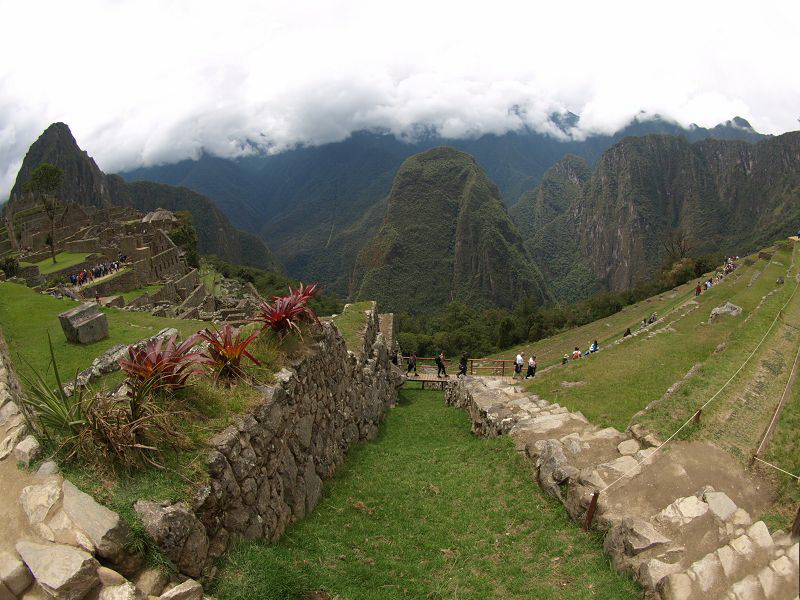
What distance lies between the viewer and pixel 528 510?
29.5 ft

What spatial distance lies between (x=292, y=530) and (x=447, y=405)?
48.3ft

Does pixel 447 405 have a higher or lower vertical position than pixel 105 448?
lower

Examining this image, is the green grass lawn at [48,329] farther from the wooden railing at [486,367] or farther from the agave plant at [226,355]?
the wooden railing at [486,367]

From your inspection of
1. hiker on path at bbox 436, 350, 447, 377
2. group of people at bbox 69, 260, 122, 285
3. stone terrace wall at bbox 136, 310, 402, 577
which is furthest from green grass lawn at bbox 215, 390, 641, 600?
group of people at bbox 69, 260, 122, 285

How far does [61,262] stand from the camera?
4100cm

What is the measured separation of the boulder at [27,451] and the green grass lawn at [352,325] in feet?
36.0

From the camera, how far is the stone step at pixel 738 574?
5602 mm

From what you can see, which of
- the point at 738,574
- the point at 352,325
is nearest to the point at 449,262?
the point at 352,325

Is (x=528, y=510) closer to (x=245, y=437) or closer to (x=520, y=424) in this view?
(x=520, y=424)

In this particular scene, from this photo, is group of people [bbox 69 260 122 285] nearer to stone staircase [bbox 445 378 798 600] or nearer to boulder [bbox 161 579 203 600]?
stone staircase [bbox 445 378 798 600]

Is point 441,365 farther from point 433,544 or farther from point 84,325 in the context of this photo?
point 433,544

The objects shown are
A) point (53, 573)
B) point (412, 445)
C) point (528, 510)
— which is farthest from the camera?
point (412, 445)

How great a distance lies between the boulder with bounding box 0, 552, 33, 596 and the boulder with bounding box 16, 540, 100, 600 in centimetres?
6

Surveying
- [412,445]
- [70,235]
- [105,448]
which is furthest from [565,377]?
[70,235]
